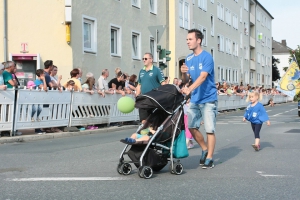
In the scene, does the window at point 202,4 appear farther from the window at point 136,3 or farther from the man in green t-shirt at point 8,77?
the man in green t-shirt at point 8,77

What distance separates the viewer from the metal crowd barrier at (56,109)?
12859mm

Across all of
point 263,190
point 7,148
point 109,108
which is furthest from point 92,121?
point 263,190

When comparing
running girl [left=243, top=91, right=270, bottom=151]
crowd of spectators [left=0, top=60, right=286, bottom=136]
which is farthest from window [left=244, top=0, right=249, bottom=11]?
running girl [left=243, top=91, right=270, bottom=151]

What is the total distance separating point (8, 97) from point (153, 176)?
7.11 meters

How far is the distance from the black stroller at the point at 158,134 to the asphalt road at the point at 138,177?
6.2 inches

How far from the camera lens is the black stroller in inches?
261

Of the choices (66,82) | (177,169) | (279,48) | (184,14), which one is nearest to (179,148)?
(177,169)

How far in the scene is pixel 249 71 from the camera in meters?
64.1

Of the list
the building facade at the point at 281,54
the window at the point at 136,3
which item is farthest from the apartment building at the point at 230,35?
the building facade at the point at 281,54

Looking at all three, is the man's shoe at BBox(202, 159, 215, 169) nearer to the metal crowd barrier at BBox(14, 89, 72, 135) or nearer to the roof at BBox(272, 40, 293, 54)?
→ the metal crowd barrier at BBox(14, 89, 72, 135)

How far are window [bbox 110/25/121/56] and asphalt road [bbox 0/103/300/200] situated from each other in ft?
48.7

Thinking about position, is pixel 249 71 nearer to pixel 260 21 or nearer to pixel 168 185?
pixel 260 21

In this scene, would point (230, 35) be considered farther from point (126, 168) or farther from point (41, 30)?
point (126, 168)

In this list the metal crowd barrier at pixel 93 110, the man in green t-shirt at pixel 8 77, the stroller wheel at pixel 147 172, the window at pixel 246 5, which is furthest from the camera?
the window at pixel 246 5
